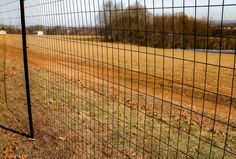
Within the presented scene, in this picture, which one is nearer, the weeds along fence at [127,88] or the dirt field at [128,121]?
the weeds along fence at [127,88]

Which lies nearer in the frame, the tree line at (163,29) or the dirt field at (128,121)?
the tree line at (163,29)

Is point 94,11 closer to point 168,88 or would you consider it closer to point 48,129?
point 48,129

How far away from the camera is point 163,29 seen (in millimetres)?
3152

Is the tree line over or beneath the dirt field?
over

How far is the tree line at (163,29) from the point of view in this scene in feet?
8.81

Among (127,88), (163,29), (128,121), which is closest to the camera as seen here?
(163,29)

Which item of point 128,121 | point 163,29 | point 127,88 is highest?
point 163,29

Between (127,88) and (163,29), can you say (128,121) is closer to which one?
(127,88)

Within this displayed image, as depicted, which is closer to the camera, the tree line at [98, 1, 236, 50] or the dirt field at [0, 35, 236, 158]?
the tree line at [98, 1, 236, 50]

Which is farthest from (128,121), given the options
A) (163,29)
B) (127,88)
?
(163,29)

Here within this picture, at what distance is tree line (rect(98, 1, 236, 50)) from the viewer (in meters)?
2.68

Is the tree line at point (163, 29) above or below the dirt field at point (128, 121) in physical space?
above

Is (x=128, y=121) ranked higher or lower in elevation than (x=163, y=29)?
lower

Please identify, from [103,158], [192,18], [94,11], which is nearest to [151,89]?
[103,158]
